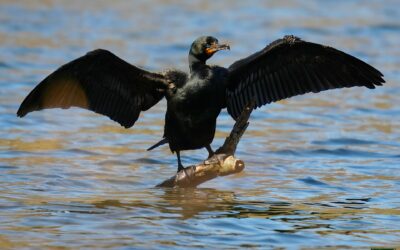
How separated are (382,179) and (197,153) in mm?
2383

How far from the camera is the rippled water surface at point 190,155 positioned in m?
8.27

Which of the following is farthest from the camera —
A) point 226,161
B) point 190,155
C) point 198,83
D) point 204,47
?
point 190,155

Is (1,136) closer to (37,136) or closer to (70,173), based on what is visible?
(37,136)

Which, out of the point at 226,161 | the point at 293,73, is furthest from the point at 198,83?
the point at 293,73

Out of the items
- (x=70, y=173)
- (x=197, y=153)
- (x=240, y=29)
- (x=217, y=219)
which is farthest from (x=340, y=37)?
(x=217, y=219)

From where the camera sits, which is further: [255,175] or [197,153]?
[197,153]

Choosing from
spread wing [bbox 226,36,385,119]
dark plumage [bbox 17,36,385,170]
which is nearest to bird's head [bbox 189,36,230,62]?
dark plumage [bbox 17,36,385,170]

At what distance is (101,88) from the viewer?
9750 millimetres

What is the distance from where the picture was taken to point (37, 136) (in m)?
12.5

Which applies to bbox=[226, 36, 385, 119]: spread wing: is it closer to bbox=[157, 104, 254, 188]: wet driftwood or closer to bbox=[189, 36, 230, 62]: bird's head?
bbox=[189, 36, 230, 62]: bird's head

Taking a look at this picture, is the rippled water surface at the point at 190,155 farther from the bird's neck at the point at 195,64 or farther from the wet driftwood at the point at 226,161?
the bird's neck at the point at 195,64

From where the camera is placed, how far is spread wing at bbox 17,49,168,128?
9.45 metres

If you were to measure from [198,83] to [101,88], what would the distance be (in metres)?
1.13

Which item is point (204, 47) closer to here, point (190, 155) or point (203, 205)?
point (203, 205)
